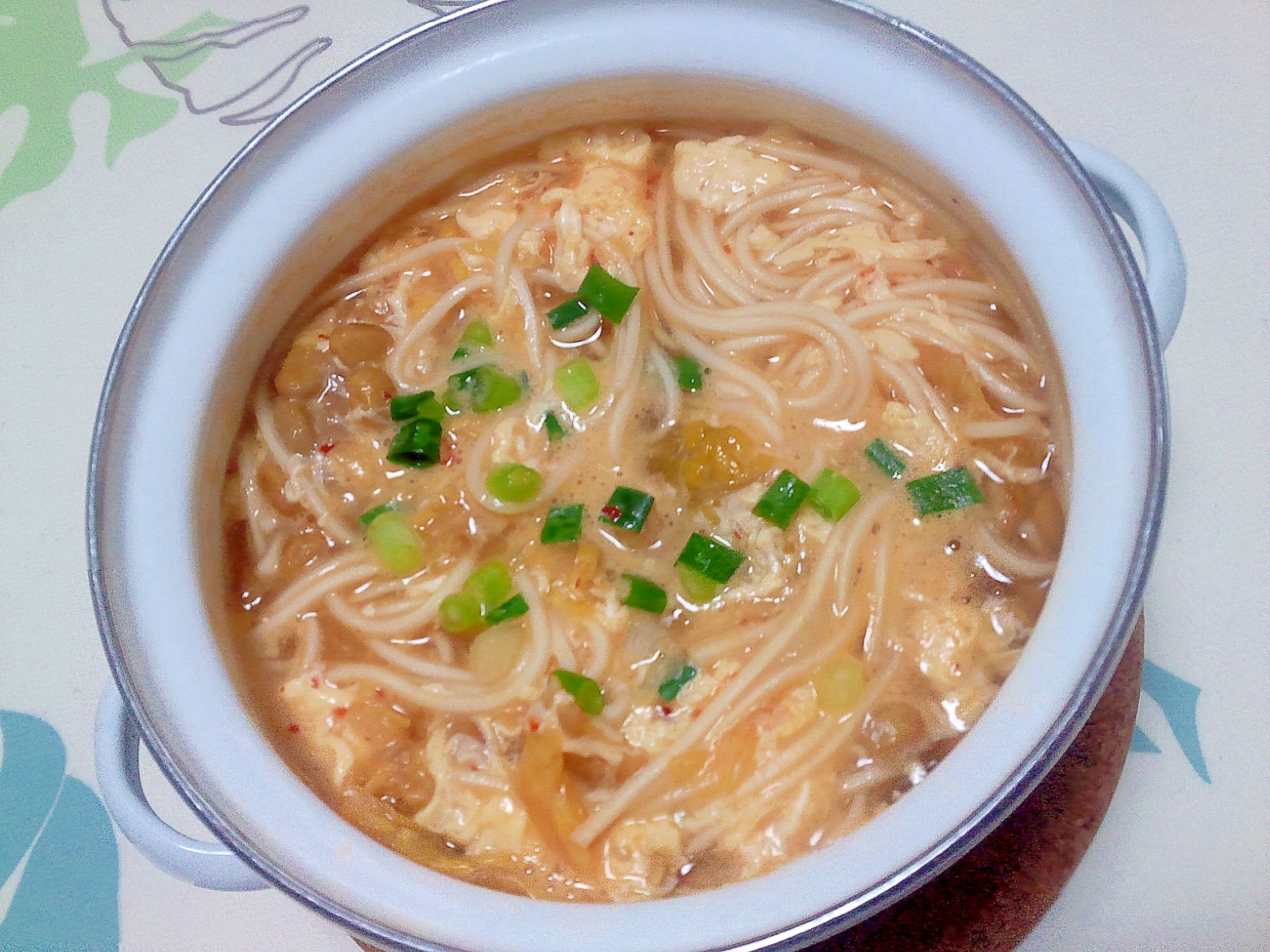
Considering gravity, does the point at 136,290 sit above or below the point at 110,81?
below

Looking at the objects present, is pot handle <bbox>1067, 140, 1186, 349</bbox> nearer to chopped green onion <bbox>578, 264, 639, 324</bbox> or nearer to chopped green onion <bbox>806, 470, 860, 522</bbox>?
chopped green onion <bbox>806, 470, 860, 522</bbox>

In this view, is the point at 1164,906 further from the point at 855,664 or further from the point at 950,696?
the point at 855,664

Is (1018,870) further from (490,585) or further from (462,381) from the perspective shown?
(462,381)

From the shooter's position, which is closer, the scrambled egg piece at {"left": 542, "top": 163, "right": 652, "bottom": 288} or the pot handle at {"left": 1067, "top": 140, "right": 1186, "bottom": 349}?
the pot handle at {"left": 1067, "top": 140, "right": 1186, "bottom": 349}

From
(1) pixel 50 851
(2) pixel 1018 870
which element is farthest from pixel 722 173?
(1) pixel 50 851

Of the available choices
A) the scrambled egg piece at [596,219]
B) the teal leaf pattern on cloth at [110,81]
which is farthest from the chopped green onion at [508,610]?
the teal leaf pattern on cloth at [110,81]

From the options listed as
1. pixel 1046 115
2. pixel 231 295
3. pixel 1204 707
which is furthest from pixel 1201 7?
pixel 231 295

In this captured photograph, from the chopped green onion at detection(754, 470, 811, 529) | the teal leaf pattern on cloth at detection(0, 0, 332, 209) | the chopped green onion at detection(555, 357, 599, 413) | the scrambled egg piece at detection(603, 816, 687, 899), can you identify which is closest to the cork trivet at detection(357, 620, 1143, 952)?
the scrambled egg piece at detection(603, 816, 687, 899)

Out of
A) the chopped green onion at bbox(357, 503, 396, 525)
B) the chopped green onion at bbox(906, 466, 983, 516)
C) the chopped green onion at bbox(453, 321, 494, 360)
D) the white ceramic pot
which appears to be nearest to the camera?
the white ceramic pot
